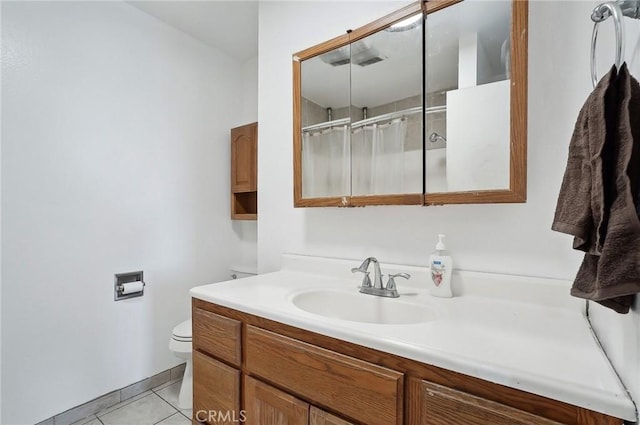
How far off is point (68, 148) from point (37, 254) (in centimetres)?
59

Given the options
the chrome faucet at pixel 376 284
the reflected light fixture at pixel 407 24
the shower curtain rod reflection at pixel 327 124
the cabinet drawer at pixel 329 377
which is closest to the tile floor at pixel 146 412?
the cabinet drawer at pixel 329 377

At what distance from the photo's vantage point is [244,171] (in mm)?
2396

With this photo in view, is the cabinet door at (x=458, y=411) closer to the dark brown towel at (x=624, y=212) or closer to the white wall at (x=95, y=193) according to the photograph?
the dark brown towel at (x=624, y=212)

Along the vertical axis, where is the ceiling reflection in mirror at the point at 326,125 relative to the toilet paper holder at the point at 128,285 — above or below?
above

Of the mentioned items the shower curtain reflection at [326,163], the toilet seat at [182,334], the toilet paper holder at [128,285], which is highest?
the shower curtain reflection at [326,163]

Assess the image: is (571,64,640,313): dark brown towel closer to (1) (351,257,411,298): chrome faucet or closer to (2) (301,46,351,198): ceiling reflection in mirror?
(1) (351,257,411,298): chrome faucet

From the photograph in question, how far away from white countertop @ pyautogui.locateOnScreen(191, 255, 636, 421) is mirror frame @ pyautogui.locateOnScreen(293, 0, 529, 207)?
0.90 feet

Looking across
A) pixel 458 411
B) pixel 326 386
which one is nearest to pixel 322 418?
pixel 326 386

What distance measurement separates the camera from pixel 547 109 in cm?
96

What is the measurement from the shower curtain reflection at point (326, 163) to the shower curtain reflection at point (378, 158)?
5 centimetres

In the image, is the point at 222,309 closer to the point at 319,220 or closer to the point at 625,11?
the point at 319,220

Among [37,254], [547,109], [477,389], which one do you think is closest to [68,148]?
[37,254]

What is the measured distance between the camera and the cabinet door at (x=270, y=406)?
86 centimetres

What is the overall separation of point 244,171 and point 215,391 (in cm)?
163
